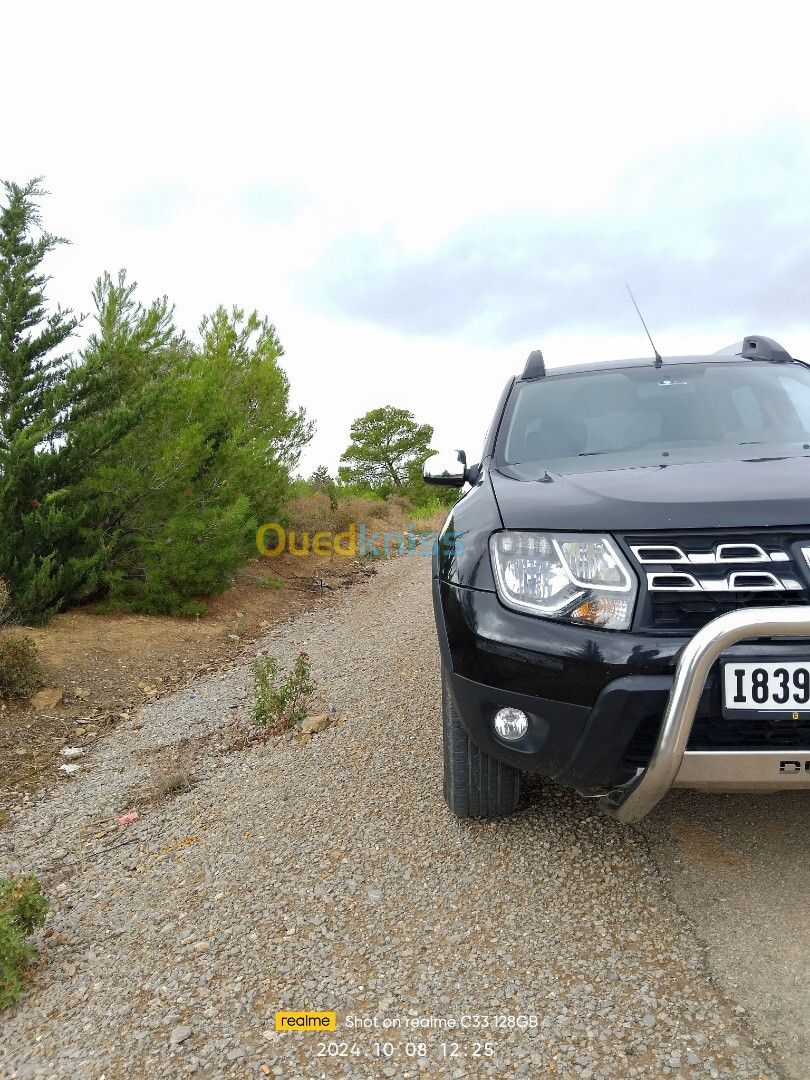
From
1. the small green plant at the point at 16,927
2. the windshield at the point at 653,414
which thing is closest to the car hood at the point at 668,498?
the windshield at the point at 653,414

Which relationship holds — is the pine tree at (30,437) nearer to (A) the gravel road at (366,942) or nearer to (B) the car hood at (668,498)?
(A) the gravel road at (366,942)

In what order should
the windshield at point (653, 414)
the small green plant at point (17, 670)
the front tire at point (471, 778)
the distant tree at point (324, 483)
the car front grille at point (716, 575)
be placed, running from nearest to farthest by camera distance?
1. the car front grille at point (716, 575)
2. the front tire at point (471, 778)
3. the windshield at point (653, 414)
4. the small green plant at point (17, 670)
5. the distant tree at point (324, 483)

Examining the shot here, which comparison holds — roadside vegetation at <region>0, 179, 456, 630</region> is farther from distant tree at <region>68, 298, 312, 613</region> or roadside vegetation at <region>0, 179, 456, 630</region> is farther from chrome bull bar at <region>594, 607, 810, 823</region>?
chrome bull bar at <region>594, 607, 810, 823</region>

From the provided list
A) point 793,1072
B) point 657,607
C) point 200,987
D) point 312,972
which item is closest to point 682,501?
point 657,607

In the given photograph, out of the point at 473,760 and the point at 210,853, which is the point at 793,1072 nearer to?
the point at 473,760

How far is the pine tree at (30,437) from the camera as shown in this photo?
7703 mm

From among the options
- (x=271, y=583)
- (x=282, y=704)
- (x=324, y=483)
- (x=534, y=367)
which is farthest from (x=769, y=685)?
(x=324, y=483)

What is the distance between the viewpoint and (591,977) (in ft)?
6.96

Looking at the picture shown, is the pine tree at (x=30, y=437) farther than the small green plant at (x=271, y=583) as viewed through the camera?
No

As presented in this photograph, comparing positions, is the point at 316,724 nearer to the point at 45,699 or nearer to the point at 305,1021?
the point at 305,1021

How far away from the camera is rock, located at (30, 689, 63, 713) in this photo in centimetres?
595

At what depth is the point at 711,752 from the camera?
6.59 feet

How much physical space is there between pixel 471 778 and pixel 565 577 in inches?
38.4

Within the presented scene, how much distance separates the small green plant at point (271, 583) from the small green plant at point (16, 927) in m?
8.46
